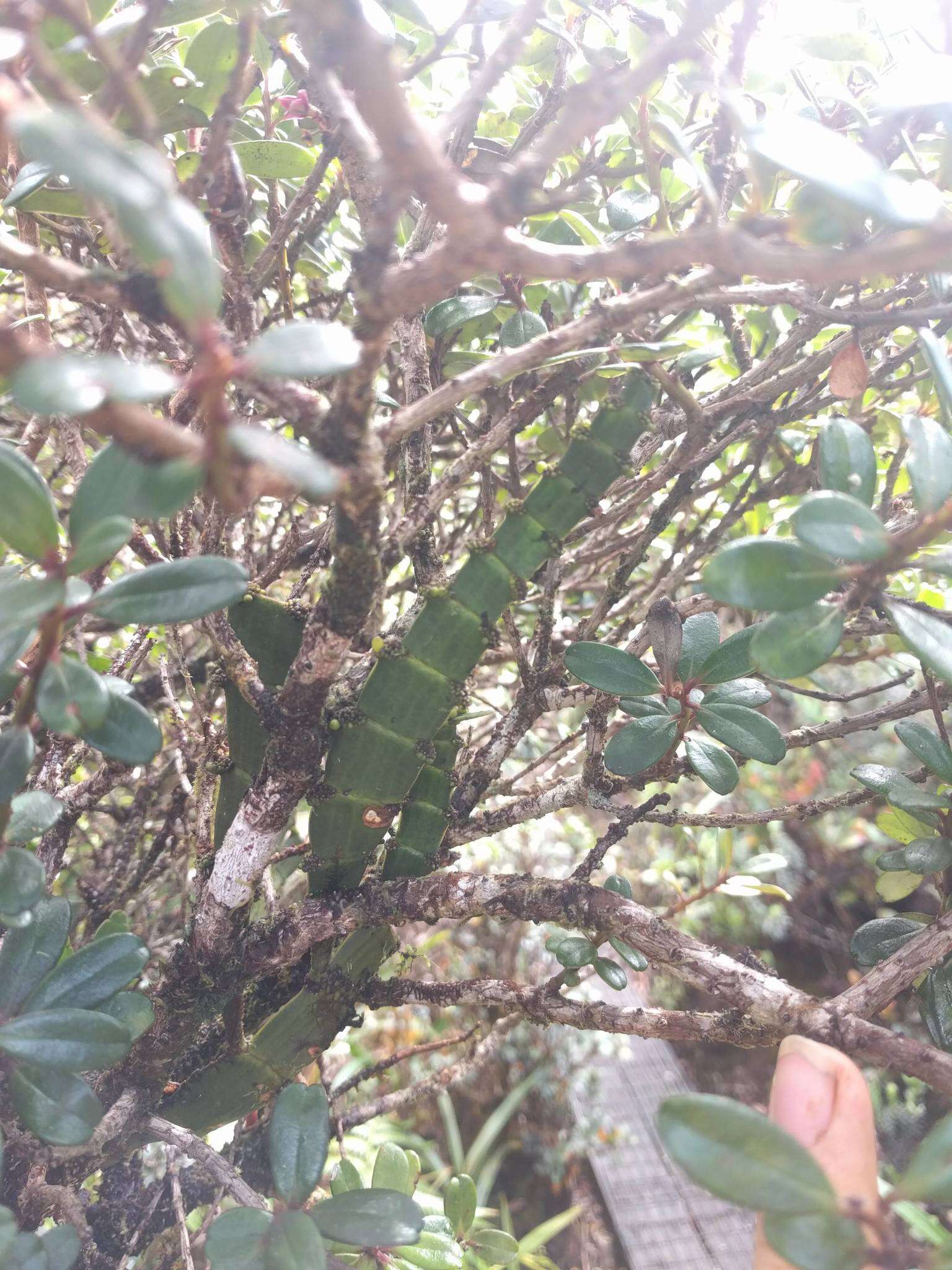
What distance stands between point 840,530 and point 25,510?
1.67 feet

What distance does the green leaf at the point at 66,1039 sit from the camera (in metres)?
0.53

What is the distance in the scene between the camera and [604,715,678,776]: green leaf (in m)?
0.73

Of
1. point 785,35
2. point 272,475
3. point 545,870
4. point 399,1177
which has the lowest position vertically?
point 399,1177

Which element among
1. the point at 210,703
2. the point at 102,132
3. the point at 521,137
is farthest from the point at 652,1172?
the point at 102,132

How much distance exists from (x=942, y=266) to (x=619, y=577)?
1.60ft

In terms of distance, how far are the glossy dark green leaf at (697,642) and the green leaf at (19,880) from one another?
564 millimetres

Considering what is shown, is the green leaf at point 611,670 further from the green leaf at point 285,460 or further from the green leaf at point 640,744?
the green leaf at point 285,460

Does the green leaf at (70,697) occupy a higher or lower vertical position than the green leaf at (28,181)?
lower

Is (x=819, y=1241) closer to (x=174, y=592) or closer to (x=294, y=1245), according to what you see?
(x=294, y=1245)

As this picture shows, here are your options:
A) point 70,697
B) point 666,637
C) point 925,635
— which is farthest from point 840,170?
point 70,697

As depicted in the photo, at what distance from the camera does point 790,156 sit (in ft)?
1.40

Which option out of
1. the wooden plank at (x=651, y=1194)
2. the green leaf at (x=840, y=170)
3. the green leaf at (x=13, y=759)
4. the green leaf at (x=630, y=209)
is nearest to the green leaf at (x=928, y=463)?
the green leaf at (x=840, y=170)

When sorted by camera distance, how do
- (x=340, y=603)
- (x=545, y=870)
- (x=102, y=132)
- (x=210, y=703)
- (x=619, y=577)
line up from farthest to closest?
(x=545, y=870)
(x=210, y=703)
(x=619, y=577)
(x=340, y=603)
(x=102, y=132)

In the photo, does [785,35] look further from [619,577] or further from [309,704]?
[309,704]
